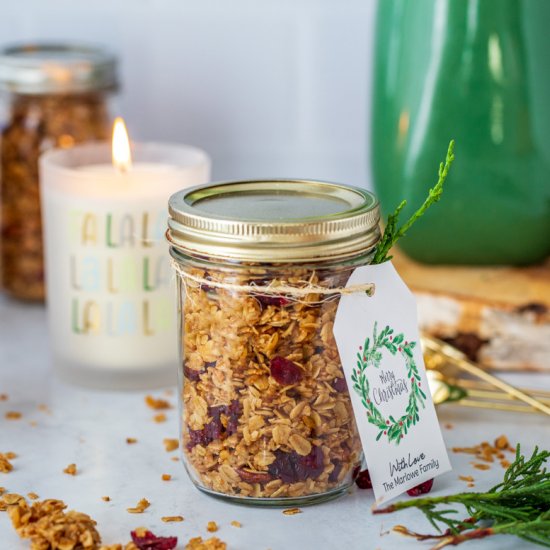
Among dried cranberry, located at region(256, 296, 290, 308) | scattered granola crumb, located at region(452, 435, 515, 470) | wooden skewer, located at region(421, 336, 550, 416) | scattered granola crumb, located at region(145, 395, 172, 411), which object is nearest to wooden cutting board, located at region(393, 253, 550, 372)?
wooden skewer, located at region(421, 336, 550, 416)

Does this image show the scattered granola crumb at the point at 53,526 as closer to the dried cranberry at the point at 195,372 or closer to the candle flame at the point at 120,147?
the dried cranberry at the point at 195,372

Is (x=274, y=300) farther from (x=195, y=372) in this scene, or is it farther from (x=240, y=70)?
(x=240, y=70)

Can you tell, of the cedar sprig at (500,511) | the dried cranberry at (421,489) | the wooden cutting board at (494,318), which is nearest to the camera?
the cedar sprig at (500,511)

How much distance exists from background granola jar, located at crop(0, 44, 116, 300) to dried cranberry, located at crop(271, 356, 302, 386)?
50 centimetres

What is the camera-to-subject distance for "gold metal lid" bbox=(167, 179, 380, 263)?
68 centimetres

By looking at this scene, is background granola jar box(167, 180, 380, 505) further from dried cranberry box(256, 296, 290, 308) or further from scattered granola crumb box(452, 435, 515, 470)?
scattered granola crumb box(452, 435, 515, 470)

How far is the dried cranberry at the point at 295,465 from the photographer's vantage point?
720 mm

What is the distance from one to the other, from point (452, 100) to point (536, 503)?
18.0 inches

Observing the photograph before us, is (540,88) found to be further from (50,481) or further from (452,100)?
(50,481)

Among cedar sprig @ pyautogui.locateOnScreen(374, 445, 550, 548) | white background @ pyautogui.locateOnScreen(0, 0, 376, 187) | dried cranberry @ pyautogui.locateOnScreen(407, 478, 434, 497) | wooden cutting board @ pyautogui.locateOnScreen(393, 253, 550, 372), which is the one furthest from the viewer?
white background @ pyautogui.locateOnScreen(0, 0, 376, 187)

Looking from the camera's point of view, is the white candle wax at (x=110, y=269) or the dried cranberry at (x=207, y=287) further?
the white candle wax at (x=110, y=269)

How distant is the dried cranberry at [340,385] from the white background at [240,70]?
0.59 metres

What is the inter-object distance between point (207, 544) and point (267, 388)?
11 cm

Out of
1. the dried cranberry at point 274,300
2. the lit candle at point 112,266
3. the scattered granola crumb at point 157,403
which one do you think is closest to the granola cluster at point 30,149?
the lit candle at point 112,266
